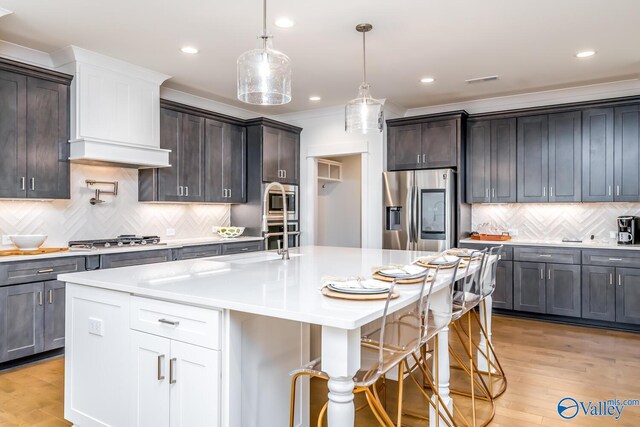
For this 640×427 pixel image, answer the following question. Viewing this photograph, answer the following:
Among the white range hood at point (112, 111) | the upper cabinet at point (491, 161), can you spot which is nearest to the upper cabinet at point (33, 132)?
the white range hood at point (112, 111)

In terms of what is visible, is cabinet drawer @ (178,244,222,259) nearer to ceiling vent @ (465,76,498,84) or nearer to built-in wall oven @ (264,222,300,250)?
built-in wall oven @ (264,222,300,250)

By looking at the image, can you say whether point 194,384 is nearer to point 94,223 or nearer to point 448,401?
point 448,401

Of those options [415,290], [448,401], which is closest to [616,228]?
[448,401]

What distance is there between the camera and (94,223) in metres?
4.39

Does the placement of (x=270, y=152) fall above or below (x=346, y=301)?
above

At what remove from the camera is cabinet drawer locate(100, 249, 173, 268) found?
3.90m

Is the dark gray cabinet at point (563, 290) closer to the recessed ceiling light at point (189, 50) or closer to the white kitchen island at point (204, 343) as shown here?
the white kitchen island at point (204, 343)

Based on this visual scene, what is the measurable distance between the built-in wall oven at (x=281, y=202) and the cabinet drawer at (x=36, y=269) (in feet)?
8.38

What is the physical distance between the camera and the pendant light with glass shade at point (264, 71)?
7.56 feet

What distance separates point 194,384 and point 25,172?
294cm

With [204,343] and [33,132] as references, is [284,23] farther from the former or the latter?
[204,343]

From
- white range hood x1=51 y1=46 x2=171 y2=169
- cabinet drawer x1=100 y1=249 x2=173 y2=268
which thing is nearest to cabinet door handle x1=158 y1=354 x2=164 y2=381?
cabinet drawer x1=100 y1=249 x2=173 y2=268

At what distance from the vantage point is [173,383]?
1.83 m

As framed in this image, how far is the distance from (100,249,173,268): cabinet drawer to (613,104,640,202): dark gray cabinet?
496 cm
